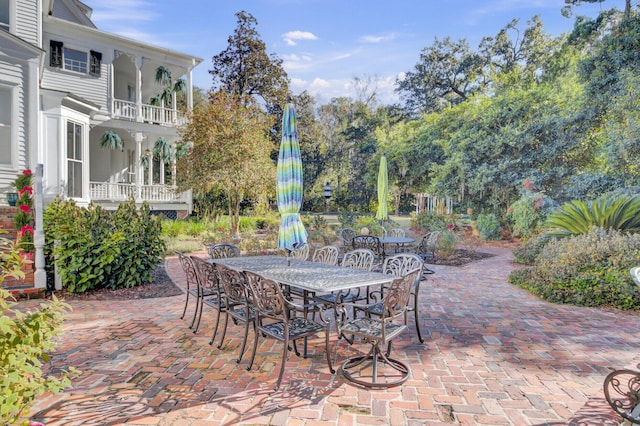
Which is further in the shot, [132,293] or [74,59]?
[74,59]

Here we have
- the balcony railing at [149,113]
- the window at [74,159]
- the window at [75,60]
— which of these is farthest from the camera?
the balcony railing at [149,113]

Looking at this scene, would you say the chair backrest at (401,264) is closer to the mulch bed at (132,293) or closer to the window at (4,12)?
the mulch bed at (132,293)

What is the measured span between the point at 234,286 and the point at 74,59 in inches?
551

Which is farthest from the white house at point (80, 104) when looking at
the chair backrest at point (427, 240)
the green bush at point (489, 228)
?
the green bush at point (489, 228)

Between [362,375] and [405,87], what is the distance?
2924 centimetres

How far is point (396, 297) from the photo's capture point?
344cm

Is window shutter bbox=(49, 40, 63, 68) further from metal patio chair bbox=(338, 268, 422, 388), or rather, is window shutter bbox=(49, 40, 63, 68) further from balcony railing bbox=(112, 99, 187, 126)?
metal patio chair bbox=(338, 268, 422, 388)

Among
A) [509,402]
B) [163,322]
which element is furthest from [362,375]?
[163,322]

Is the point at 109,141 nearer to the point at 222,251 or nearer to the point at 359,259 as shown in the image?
the point at 222,251

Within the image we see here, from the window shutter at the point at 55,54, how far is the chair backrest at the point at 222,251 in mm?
11502

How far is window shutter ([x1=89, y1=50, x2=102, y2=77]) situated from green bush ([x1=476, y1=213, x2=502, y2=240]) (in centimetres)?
1559

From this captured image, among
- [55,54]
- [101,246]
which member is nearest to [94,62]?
[55,54]

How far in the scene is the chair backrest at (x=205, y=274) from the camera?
4.35m

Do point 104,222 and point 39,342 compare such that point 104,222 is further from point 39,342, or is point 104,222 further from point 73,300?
point 39,342
